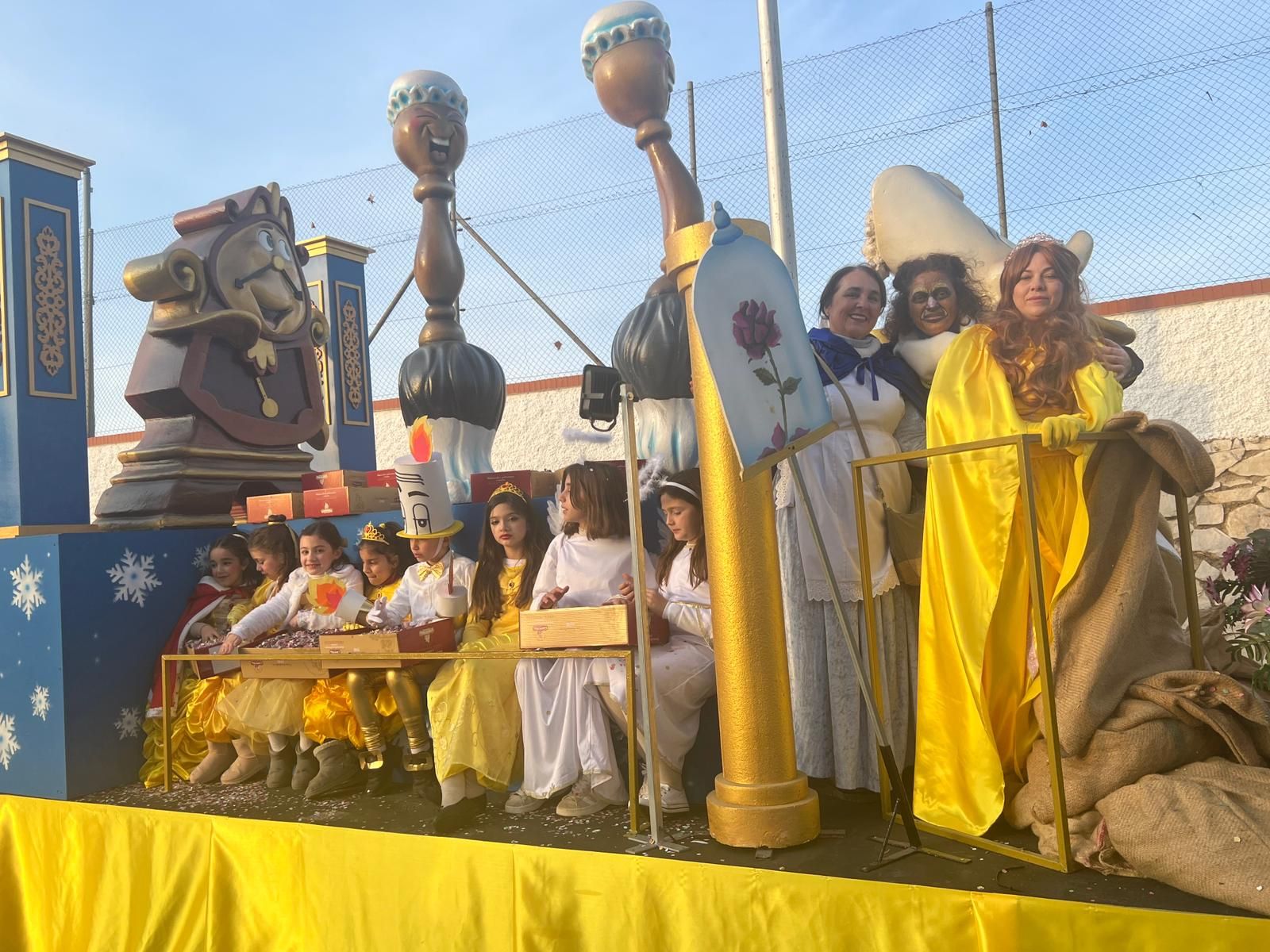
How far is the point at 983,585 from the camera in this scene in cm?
264

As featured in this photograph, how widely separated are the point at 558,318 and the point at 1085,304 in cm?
341

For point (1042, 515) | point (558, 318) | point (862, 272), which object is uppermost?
point (558, 318)

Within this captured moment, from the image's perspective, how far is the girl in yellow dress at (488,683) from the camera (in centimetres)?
313

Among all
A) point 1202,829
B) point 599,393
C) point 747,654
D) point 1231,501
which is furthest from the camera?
point 1231,501

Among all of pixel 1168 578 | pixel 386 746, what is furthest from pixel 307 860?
pixel 1168 578

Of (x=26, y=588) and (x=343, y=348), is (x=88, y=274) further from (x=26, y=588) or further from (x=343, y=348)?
(x=26, y=588)

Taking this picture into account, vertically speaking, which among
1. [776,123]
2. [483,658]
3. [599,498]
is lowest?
[483,658]

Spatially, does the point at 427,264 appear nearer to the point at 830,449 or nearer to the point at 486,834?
the point at 830,449

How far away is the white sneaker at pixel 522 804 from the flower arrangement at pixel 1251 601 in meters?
2.07

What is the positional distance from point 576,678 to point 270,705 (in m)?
1.29

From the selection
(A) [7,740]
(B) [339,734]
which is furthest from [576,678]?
(A) [7,740]

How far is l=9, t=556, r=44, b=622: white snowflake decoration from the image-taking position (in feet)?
13.0

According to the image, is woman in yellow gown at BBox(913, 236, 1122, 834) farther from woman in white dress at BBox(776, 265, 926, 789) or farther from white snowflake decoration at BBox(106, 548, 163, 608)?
white snowflake decoration at BBox(106, 548, 163, 608)

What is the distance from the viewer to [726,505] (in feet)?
8.71
